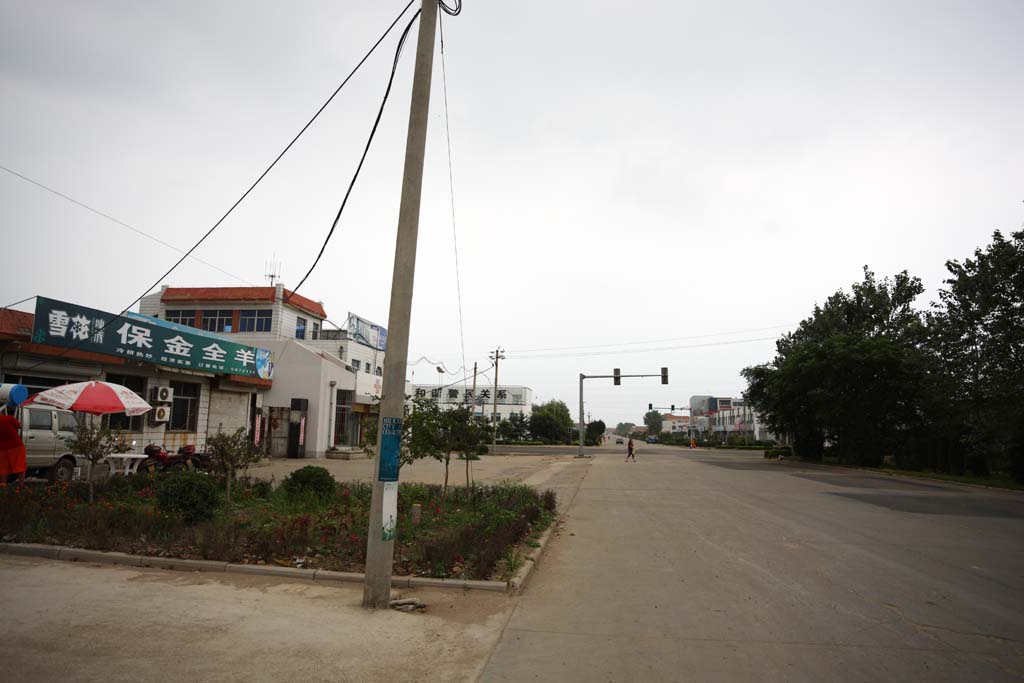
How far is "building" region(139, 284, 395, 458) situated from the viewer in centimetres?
3222

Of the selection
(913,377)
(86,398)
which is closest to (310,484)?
(86,398)

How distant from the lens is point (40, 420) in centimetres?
1530

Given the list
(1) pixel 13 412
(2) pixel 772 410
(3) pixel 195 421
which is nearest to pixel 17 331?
(1) pixel 13 412

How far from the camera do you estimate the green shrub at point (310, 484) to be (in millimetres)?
12414

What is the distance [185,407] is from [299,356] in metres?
8.22

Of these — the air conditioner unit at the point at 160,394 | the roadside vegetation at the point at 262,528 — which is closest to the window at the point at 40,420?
the roadside vegetation at the point at 262,528

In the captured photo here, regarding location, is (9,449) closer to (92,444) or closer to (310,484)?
(92,444)

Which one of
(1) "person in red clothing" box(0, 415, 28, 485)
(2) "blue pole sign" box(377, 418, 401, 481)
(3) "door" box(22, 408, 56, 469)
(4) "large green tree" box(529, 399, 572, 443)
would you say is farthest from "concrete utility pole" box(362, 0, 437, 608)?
(4) "large green tree" box(529, 399, 572, 443)

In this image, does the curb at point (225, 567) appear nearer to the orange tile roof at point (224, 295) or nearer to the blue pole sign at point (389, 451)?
the blue pole sign at point (389, 451)

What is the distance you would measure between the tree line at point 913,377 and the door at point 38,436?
32.9 meters

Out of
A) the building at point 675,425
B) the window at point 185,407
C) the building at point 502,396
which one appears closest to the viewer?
the window at point 185,407

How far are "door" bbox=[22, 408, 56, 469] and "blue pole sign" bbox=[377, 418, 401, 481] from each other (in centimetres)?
1356

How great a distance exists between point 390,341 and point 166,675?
3.51 meters

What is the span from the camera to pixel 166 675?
439 cm
